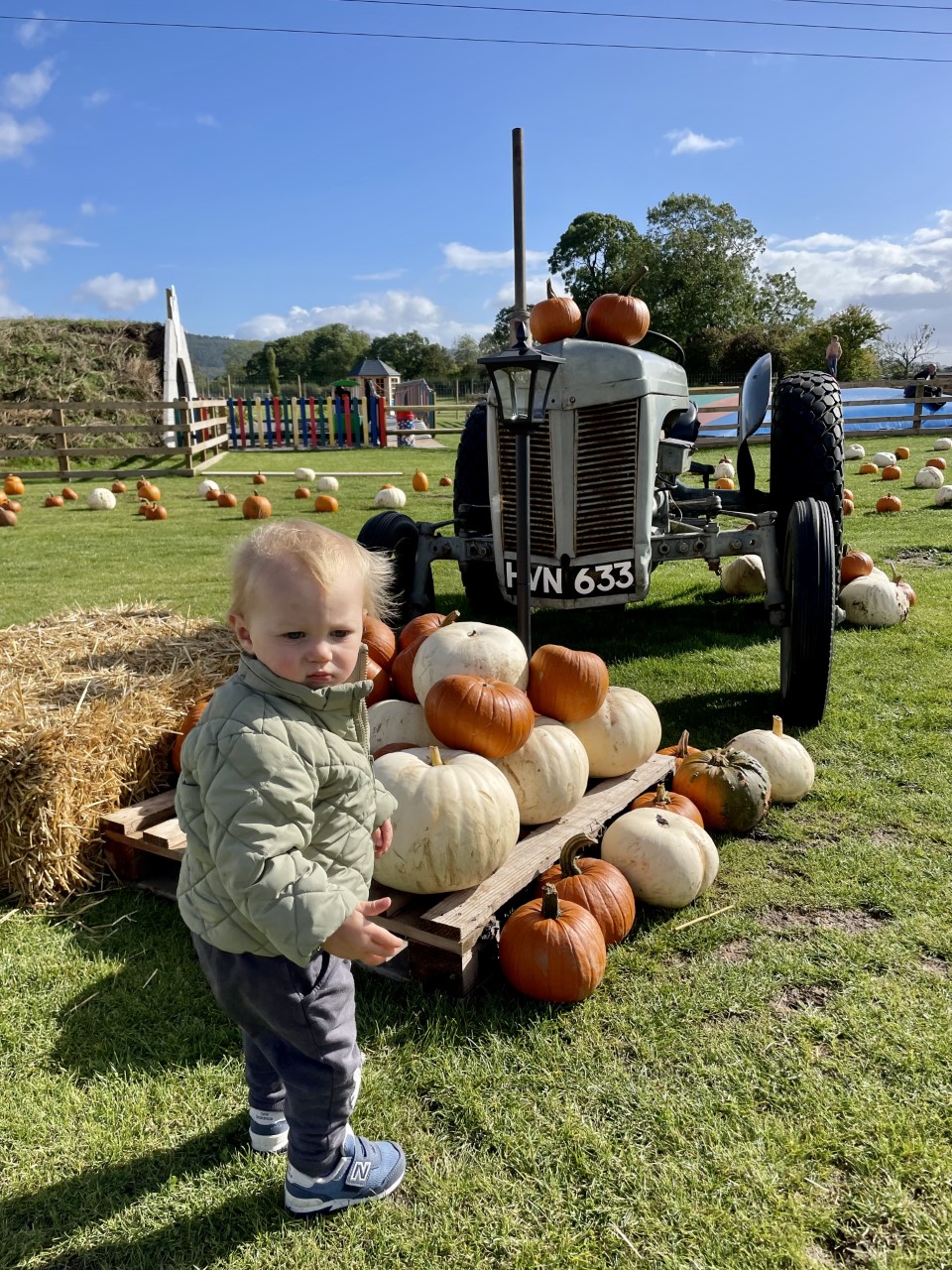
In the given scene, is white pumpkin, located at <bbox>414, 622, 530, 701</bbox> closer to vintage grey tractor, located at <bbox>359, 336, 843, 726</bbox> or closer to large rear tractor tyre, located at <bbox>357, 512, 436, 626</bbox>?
vintage grey tractor, located at <bbox>359, 336, 843, 726</bbox>

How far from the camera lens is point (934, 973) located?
2.60 metres

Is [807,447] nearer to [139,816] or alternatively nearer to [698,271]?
[139,816]

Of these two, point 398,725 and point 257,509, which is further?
point 257,509

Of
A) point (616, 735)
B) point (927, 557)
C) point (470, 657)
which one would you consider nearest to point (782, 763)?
point (616, 735)

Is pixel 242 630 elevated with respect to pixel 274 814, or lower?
elevated

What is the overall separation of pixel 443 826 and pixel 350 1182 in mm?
974

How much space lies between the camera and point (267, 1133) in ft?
6.70

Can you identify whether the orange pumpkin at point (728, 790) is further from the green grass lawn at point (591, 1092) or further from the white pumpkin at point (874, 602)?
the white pumpkin at point (874, 602)

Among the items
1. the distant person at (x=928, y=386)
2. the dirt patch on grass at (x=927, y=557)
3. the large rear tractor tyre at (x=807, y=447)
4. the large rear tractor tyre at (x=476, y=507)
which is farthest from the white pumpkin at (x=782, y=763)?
the distant person at (x=928, y=386)

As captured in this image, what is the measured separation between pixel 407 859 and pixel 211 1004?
686mm

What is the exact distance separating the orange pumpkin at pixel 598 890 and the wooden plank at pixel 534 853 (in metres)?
0.10

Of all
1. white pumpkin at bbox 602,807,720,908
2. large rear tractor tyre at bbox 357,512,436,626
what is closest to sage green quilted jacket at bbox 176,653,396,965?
white pumpkin at bbox 602,807,720,908

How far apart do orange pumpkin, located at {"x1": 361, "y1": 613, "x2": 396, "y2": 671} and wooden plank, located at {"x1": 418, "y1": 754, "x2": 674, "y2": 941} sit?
106cm

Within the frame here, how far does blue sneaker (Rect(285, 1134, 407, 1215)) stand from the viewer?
1.88m
